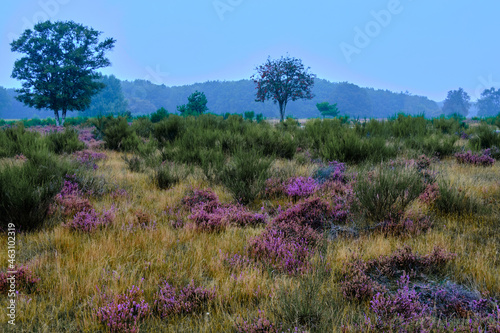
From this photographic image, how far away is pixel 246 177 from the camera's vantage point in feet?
17.5

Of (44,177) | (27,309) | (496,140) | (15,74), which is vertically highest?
(15,74)

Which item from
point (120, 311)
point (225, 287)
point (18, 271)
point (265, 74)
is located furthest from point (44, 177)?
point (265, 74)

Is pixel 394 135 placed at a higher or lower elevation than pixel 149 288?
higher

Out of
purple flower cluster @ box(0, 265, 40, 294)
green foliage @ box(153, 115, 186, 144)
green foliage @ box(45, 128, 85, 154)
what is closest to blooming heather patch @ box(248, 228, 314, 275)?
purple flower cluster @ box(0, 265, 40, 294)

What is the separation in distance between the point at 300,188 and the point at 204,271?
2.73m

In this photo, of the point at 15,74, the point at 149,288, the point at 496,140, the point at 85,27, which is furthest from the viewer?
the point at 85,27

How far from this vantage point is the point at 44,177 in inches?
182

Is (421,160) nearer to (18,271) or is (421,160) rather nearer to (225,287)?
(225,287)

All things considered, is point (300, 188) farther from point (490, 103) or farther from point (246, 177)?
point (490, 103)

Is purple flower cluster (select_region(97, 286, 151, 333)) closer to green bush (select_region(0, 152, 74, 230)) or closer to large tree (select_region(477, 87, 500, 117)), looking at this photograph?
green bush (select_region(0, 152, 74, 230))

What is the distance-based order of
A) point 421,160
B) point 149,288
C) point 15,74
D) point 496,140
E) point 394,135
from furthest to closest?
point 15,74 < point 394,135 < point 496,140 < point 421,160 < point 149,288

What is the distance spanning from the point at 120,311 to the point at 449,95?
15607 centimetres

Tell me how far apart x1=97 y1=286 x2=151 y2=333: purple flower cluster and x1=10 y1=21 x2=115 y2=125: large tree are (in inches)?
1546

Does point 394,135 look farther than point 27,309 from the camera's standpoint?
Yes
